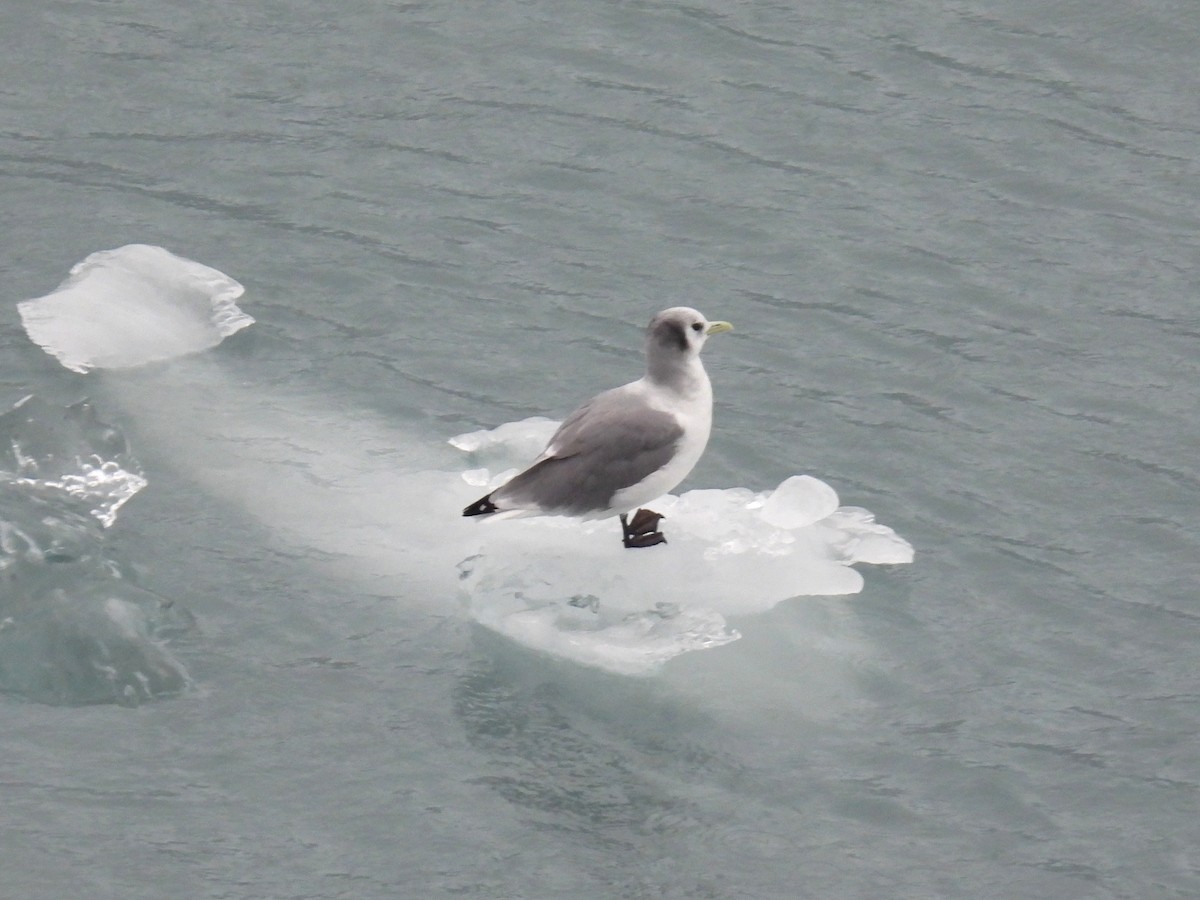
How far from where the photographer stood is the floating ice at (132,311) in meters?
9.82

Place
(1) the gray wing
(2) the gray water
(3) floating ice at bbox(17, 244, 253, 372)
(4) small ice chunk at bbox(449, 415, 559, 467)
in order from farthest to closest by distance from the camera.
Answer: (3) floating ice at bbox(17, 244, 253, 372) < (4) small ice chunk at bbox(449, 415, 559, 467) < (1) the gray wing < (2) the gray water

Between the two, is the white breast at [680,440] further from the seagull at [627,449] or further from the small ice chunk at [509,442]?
the small ice chunk at [509,442]

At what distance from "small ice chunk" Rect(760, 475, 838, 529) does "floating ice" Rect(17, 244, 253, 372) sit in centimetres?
334

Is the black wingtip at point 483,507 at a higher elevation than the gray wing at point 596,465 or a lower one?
lower

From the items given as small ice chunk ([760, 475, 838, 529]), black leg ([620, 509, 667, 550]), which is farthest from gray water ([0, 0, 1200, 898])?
black leg ([620, 509, 667, 550])

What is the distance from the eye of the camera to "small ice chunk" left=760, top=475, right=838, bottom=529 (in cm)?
832

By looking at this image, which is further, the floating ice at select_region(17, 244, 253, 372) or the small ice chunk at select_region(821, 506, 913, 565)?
the floating ice at select_region(17, 244, 253, 372)

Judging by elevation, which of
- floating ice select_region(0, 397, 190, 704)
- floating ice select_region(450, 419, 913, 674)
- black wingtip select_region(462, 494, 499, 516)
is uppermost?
black wingtip select_region(462, 494, 499, 516)

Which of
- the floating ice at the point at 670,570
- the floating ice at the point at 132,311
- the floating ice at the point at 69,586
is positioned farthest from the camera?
the floating ice at the point at 132,311

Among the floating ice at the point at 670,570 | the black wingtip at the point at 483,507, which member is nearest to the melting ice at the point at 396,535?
the floating ice at the point at 670,570

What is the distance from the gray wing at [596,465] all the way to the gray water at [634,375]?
61 centimetres

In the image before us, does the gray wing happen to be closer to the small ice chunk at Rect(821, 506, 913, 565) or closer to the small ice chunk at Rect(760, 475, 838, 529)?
the small ice chunk at Rect(760, 475, 838, 529)

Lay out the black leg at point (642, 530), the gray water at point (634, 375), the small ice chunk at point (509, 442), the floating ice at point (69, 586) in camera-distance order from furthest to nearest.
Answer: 1. the small ice chunk at point (509, 442)
2. the black leg at point (642, 530)
3. the floating ice at point (69, 586)
4. the gray water at point (634, 375)

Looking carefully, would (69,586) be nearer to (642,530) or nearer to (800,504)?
(642,530)
